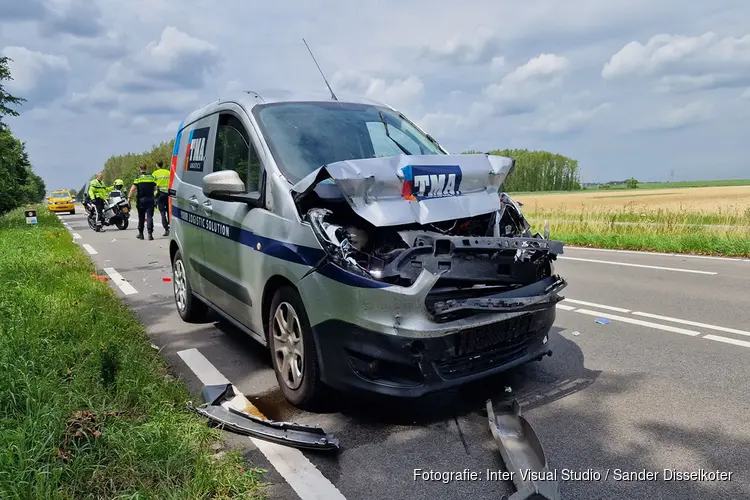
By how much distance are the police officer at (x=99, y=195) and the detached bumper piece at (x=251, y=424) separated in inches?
656

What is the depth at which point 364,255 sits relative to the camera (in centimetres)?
338

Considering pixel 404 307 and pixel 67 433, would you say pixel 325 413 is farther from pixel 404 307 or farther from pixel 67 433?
pixel 67 433

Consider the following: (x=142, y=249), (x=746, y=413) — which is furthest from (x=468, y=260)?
(x=142, y=249)

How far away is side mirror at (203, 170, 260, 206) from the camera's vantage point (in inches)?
159

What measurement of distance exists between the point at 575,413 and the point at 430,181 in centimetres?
174

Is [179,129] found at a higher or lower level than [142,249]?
higher

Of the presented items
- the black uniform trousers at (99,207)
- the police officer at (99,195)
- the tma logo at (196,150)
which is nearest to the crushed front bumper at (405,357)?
the tma logo at (196,150)

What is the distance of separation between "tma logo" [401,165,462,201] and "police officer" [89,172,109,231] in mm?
17130

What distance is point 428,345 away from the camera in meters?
3.13

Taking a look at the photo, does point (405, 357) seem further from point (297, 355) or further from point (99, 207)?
point (99, 207)

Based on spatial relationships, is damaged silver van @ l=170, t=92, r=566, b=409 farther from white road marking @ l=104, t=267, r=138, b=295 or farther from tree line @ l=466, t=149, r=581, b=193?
tree line @ l=466, t=149, r=581, b=193

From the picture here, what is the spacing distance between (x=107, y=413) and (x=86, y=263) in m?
7.56

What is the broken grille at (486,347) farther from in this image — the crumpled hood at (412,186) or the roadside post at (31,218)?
the roadside post at (31,218)

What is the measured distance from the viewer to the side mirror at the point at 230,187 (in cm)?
404
